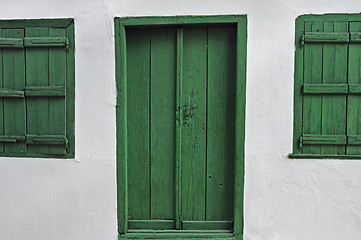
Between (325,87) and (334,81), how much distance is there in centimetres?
10

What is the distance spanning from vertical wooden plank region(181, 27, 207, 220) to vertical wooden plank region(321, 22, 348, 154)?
102 centimetres

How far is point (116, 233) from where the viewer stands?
2.58 metres

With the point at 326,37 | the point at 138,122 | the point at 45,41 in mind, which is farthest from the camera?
the point at 138,122

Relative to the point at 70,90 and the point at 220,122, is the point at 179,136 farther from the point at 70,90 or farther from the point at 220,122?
the point at 70,90

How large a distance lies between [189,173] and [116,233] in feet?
2.77

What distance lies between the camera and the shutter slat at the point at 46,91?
255 centimetres

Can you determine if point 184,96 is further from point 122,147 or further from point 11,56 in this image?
point 11,56

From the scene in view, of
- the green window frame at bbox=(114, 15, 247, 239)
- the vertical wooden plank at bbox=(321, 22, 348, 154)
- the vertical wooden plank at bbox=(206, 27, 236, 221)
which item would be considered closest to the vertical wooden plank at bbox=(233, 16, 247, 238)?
the green window frame at bbox=(114, 15, 247, 239)

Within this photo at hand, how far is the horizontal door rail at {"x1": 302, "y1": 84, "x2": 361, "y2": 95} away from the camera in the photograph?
Answer: 2.42m

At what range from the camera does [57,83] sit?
8.45 ft

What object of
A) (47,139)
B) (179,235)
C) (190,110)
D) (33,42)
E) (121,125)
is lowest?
(179,235)

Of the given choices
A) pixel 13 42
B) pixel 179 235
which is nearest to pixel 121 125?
pixel 179 235

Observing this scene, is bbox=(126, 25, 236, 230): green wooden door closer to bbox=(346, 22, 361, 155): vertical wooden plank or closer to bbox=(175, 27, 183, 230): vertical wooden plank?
bbox=(175, 27, 183, 230): vertical wooden plank

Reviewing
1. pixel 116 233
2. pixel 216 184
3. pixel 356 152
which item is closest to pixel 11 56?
pixel 116 233
